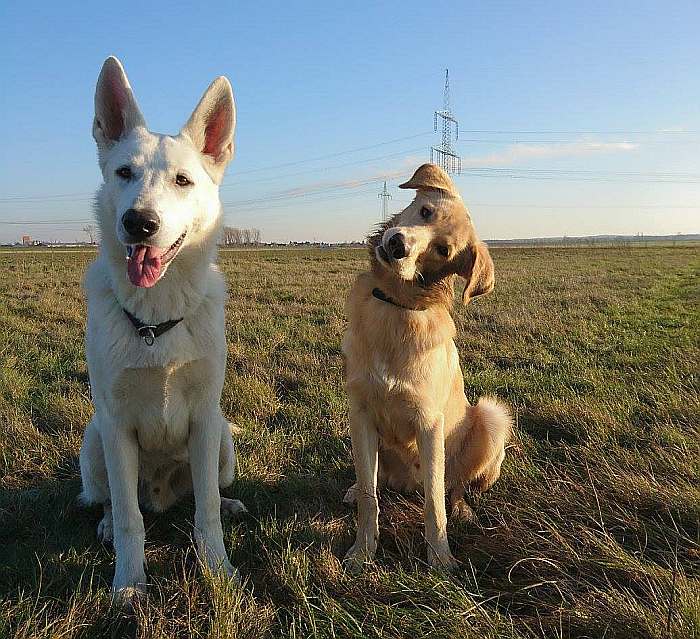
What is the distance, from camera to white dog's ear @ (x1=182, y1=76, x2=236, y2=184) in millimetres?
2750

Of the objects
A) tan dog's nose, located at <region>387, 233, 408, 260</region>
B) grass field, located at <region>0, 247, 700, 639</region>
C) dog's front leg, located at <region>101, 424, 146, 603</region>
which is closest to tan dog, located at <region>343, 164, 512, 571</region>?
tan dog's nose, located at <region>387, 233, 408, 260</region>

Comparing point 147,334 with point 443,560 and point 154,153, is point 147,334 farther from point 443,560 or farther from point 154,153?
point 443,560

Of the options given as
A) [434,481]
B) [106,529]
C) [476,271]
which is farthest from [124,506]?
[476,271]

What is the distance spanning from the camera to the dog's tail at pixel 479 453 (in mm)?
3129

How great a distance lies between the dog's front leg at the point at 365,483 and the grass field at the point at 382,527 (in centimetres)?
11

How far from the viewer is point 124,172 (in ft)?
8.03

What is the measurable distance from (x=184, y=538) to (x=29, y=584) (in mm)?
710

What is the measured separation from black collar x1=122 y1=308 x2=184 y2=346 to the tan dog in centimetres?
94

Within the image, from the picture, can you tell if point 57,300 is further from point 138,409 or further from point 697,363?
point 697,363

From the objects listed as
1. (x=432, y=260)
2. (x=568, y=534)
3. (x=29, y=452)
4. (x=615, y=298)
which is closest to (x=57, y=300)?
(x=29, y=452)

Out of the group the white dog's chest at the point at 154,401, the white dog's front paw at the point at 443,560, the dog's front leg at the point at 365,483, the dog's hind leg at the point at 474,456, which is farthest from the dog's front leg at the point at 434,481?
the white dog's chest at the point at 154,401

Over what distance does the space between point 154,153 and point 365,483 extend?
1.89m

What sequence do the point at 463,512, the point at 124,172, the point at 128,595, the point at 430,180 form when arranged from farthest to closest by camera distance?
the point at 463,512 → the point at 430,180 → the point at 124,172 → the point at 128,595

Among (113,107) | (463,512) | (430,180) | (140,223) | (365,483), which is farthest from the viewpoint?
(463,512)
